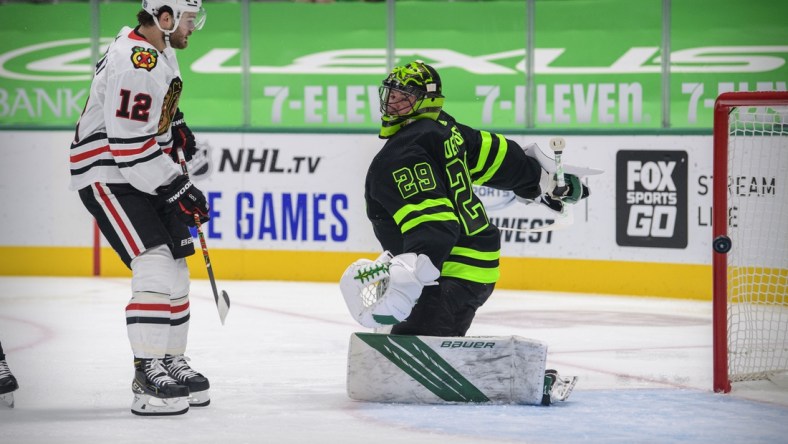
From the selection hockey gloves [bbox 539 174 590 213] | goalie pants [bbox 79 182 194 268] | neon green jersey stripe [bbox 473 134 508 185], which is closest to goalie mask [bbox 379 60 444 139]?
neon green jersey stripe [bbox 473 134 508 185]

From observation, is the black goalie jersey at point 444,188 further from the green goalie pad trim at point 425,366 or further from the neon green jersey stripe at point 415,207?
the green goalie pad trim at point 425,366

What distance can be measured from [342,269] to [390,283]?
461cm

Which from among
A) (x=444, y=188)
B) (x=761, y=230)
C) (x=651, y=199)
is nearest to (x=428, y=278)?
(x=444, y=188)

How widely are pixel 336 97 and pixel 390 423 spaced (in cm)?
512

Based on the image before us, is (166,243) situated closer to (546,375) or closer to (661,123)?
(546,375)

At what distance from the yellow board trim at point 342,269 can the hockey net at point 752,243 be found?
57 centimetres

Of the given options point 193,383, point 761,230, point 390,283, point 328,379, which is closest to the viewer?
point 390,283

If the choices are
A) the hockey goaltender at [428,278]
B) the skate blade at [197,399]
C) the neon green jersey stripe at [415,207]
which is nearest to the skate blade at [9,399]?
the skate blade at [197,399]

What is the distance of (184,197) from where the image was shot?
4047 millimetres

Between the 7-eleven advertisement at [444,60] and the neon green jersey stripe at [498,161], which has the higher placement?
the 7-eleven advertisement at [444,60]

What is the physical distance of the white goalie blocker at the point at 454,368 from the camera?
13.6 ft

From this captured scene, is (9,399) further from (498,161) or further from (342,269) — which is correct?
(342,269)

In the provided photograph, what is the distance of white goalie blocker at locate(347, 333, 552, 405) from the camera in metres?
4.14

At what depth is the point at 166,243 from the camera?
4.11 metres
